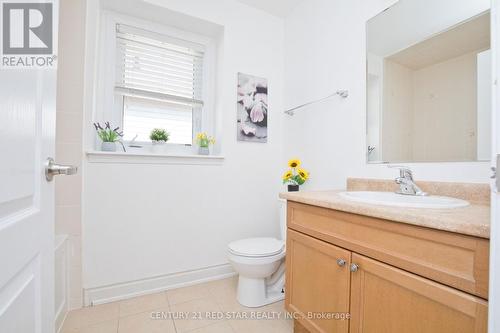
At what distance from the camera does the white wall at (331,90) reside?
1.42 metres

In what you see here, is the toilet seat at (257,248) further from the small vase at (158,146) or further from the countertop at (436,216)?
the small vase at (158,146)

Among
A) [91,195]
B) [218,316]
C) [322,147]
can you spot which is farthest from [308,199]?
[91,195]

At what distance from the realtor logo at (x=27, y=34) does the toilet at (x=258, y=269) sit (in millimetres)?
1285

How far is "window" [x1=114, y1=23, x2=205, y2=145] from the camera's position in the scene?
181 cm

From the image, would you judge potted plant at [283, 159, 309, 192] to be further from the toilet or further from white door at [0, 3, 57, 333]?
white door at [0, 3, 57, 333]

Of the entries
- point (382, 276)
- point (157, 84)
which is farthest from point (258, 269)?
point (157, 84)

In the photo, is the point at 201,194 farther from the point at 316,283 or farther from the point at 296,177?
the point at 316,283

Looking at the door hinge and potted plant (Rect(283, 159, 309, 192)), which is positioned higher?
the door hinge

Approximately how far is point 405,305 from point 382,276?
0.09 metres

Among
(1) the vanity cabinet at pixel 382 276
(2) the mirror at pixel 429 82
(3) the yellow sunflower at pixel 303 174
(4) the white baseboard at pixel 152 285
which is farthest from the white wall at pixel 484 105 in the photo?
(4) the white baseboard at pixel 152 285

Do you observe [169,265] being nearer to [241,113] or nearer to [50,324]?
[50,324]

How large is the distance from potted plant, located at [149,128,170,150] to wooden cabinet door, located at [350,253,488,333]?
1.56 m

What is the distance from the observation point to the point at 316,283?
1042 millimetres

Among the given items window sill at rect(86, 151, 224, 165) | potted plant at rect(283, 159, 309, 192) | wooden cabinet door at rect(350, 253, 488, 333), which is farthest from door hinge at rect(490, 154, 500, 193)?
window sill at rect(86, 151, 224, 165)
